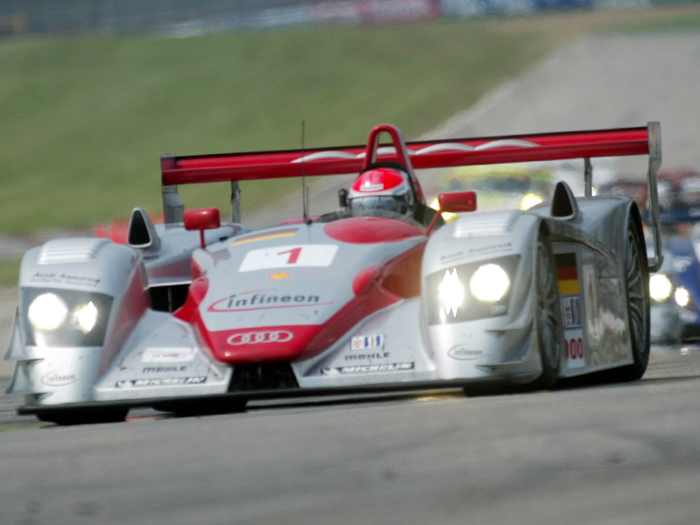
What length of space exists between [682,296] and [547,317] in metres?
4.64

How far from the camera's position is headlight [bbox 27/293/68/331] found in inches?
217

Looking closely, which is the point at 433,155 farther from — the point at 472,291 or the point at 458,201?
the point at 472,291

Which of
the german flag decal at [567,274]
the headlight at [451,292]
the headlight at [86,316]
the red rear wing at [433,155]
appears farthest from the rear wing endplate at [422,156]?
the headlight at [451,292]

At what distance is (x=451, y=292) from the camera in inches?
209

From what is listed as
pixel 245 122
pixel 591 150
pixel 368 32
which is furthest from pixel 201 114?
pixel 591 150

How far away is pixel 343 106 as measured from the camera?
127 ft

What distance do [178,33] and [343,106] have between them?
12.0 meters

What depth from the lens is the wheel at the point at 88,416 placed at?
18.0 ft

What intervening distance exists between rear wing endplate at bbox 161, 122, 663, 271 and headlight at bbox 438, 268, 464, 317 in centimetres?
242

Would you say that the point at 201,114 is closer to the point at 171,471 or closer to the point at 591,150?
the point at 591,150

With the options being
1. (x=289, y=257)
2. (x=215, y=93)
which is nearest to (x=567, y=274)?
(x=289, y=257)

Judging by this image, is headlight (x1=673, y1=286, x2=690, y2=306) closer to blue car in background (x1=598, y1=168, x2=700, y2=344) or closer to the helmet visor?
blue car in background (x1=598, y1=168, x2=700, y2=344)

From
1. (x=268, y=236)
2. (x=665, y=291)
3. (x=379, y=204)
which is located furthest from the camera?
(x=665, y=291)

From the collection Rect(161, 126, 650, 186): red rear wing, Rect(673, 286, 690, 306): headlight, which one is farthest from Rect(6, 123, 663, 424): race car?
Rect(673, 286, 690, 306): headlight
